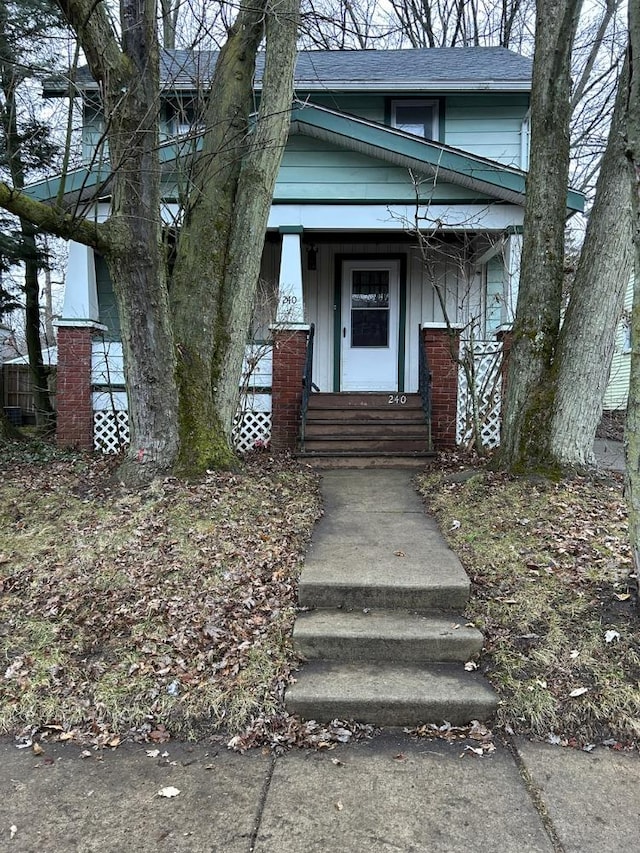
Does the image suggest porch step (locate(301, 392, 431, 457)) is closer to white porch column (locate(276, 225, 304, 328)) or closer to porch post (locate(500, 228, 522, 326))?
white porch column (locate(276, 225, 304, 328))

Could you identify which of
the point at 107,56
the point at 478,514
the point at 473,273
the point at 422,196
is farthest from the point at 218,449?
the point at 473,273

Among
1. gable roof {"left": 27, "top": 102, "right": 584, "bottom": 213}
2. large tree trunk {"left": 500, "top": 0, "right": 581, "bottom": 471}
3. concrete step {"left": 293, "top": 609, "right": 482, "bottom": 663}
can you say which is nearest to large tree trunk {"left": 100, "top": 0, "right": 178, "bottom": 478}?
concrete step {"left": 293, "top": 609, "right": 482, "bottom": 663}

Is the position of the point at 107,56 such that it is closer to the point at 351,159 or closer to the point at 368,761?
the point at 351,159

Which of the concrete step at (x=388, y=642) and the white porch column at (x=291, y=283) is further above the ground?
the white porch column at (x=291, y=283)

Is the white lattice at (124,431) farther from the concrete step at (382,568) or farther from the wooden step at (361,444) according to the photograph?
the concrete step at (382,568)

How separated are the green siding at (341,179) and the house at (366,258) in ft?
0.07

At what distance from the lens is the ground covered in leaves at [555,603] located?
2.79 metres

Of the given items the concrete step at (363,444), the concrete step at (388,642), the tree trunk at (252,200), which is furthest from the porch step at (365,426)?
the concrete step at (388,642)

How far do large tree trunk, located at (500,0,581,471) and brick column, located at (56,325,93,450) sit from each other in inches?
218

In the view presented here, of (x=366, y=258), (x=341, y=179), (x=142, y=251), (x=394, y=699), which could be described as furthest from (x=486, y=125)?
(x=394, y=699)

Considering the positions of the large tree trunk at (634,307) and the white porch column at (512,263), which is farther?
the white porch column at (512,263)

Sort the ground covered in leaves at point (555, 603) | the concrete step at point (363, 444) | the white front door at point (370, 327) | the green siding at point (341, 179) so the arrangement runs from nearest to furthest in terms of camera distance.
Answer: the ground covered in leaves at point (555, 603), the concrete step at point (363, 444), the green siding at point (341, 179), the white front door at point (370, 327)

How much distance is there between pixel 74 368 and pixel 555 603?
22.1ft

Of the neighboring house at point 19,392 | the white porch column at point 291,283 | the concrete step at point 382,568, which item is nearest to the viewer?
the concrete step at point 382,568
